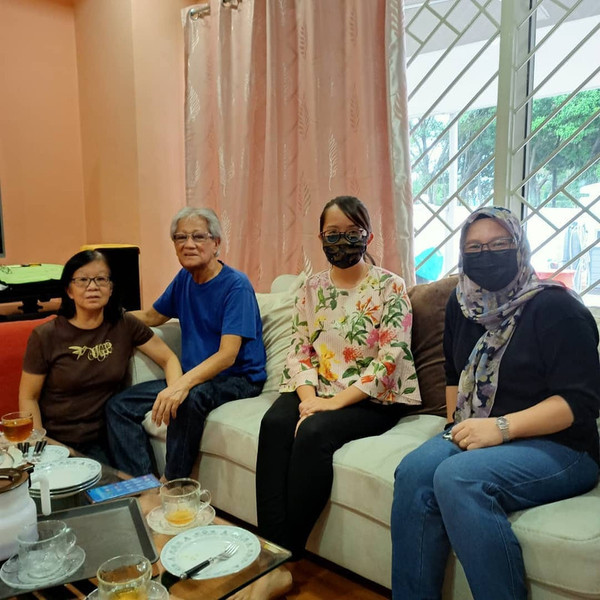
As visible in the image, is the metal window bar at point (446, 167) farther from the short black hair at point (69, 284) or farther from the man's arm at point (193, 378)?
the short black hair at point (69, 284)

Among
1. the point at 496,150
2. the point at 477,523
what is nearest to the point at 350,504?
the point at 477,523

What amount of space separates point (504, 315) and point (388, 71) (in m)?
1.32

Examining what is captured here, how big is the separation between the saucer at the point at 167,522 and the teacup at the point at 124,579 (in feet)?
0.86

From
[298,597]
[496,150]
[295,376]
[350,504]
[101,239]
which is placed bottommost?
[298,597]

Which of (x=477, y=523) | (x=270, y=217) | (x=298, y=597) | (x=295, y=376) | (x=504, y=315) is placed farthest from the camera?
(x=270, y=217)

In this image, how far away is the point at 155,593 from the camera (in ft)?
3.22

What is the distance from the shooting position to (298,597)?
1651 millimetres

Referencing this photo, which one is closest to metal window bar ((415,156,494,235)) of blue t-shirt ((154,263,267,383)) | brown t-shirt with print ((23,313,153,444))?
blue t-shirt ((154,263,267,383))

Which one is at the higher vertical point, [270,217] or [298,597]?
[270,217]

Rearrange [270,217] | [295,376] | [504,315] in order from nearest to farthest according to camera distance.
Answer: [504,315] → [295,376] → [270,217]

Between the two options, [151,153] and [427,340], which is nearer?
[427,340]

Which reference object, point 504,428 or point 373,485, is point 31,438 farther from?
point 504,428

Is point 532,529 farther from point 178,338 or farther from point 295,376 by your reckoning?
→ point 178,338

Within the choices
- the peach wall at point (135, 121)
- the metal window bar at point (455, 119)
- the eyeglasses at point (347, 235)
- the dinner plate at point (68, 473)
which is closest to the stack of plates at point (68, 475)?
the dinner plate at point (68, 473)
